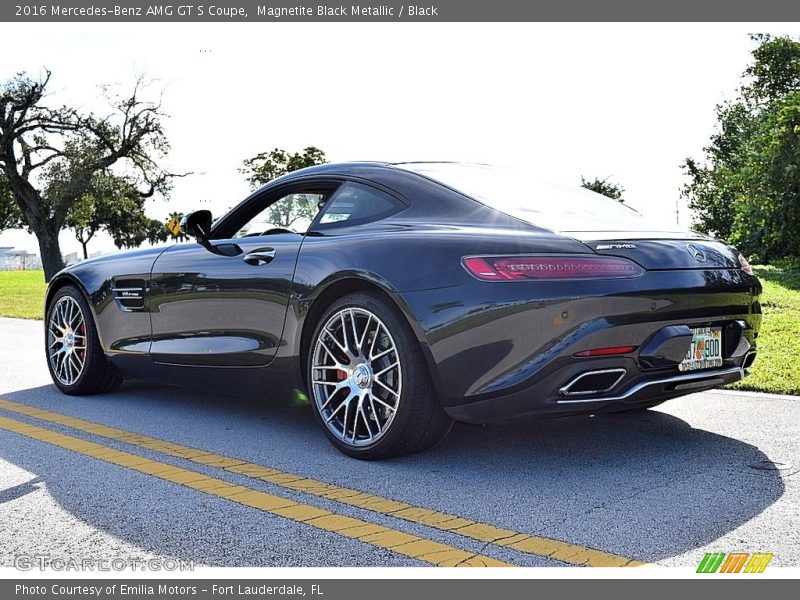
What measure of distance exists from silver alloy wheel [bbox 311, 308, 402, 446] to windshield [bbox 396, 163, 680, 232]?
80cm

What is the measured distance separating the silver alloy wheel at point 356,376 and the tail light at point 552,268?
0.59 m

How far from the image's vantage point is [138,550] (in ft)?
10.3

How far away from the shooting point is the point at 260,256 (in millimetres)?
4945

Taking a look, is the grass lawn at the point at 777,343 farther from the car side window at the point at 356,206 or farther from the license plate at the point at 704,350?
the car side window at the point at 356,206

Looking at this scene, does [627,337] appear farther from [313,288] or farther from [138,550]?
[138,550]

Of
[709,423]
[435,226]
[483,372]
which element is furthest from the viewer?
[709,423]

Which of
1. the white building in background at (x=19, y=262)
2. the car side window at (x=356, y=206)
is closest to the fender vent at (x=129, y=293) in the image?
the car side window at (x=356, y=206)

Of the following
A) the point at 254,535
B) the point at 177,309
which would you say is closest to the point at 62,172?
the point at 177,309

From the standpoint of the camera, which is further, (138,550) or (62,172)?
(62,172)

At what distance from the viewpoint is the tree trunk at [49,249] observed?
41.8 metres

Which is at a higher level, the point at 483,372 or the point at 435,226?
the point at 435,226

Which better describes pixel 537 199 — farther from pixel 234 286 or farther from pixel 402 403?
pixel 234 286

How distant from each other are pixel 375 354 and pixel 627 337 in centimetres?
115

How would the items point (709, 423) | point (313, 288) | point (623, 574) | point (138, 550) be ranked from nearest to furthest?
point (623, 574)
point (138, 550)
point (313, 288)
point (709, 423)
